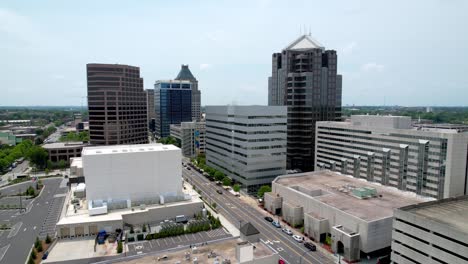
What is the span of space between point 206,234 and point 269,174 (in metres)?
43.3

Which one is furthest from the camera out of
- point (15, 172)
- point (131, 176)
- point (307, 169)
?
point (15, 172)

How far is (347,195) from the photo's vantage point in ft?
256

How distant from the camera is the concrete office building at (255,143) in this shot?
10594 cm

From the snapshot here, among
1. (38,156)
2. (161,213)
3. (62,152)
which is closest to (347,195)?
(161,213)

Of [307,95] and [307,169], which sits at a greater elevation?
[307,95]

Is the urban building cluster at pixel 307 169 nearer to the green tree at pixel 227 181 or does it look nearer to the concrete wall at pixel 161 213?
the concrete wall at pixel 161 213

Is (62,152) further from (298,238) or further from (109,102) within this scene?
(298,238)

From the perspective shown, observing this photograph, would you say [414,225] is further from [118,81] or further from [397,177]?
[118,81]

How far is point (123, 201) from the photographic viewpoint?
3243 inches

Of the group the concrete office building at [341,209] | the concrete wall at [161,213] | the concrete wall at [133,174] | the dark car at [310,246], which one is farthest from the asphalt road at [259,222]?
the concrete wall at [133,174]

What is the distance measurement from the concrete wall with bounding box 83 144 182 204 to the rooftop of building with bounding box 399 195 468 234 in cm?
5992

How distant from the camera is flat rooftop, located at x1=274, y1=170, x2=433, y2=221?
6631cm

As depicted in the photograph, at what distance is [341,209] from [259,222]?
2213 centimetres

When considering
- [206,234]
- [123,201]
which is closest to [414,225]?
[206,234]
